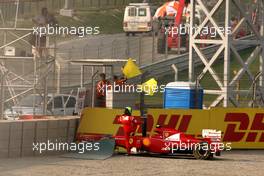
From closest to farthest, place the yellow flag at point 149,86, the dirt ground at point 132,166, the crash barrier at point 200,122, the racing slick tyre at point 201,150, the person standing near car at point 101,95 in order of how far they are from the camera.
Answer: the dirt ground at point 132,166, the racing slick tyre at point 201,150, the crash barrier at point 200,122, the yellow flag at point 149,86, the person standing near car at point 101,95

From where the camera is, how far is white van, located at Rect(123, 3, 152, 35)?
5203 cm

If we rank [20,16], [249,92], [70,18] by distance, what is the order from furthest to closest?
[70,18], [20,16], [249,92]

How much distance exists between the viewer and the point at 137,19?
54219mm

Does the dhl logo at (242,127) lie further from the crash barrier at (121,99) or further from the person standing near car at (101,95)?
the person standing near car at (101,95)

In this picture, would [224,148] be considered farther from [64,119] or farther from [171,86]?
[64,119]

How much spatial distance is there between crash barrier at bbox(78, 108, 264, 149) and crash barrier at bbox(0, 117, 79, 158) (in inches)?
39.2

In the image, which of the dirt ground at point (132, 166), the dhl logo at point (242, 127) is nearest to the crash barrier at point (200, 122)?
the dhl logo at point (242, 127)

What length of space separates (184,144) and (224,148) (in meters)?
2.21

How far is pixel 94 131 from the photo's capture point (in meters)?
21.6

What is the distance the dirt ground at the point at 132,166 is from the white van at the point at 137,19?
31.4 m

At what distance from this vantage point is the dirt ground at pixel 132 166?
55.2 feet

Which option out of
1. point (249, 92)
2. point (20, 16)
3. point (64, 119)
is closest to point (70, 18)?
point (20, 16)

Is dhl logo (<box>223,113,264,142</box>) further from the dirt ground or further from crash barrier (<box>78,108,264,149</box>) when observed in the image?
the dirt ground

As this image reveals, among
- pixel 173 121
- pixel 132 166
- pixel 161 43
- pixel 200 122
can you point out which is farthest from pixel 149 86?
pixel 161 43
